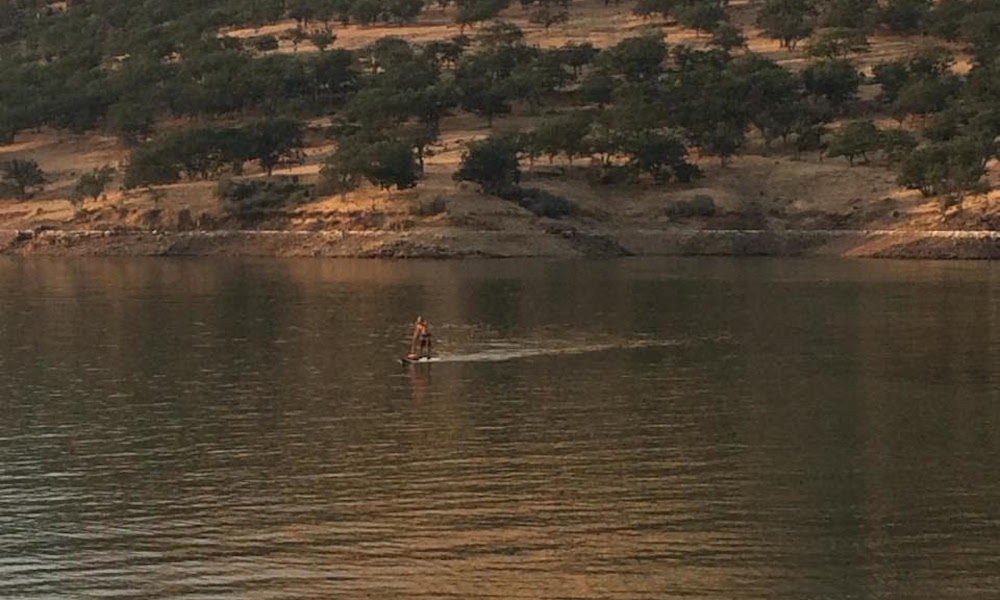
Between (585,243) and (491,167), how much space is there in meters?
12.4

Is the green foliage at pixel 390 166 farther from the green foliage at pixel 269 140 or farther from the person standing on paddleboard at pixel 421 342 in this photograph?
the person standing on paddleboard at pixel 421 342

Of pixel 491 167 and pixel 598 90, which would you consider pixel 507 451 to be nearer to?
pixel 491 167

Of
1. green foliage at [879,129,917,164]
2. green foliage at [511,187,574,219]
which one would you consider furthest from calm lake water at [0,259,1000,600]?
green foliage at [879,129,917,164]

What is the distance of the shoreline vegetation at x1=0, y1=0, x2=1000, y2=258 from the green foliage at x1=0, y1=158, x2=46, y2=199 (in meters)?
0.34

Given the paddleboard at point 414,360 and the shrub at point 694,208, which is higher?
the paddleboard at point 414,360

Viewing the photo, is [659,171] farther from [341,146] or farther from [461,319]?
[461,319]

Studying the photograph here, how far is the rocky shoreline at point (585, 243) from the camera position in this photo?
13162 centimetres

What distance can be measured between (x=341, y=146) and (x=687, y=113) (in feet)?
121

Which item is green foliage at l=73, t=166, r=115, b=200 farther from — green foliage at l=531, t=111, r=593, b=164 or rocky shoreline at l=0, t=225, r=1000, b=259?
green foliage at l=531, t=111, r=593, b=164

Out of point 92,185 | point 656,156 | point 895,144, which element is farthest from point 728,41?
point 92,185

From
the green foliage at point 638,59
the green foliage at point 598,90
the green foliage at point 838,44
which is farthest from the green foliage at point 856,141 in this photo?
the green foliage at point 838,44

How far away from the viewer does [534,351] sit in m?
72.0

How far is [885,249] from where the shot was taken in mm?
132375

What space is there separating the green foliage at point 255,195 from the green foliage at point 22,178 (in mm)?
27265
